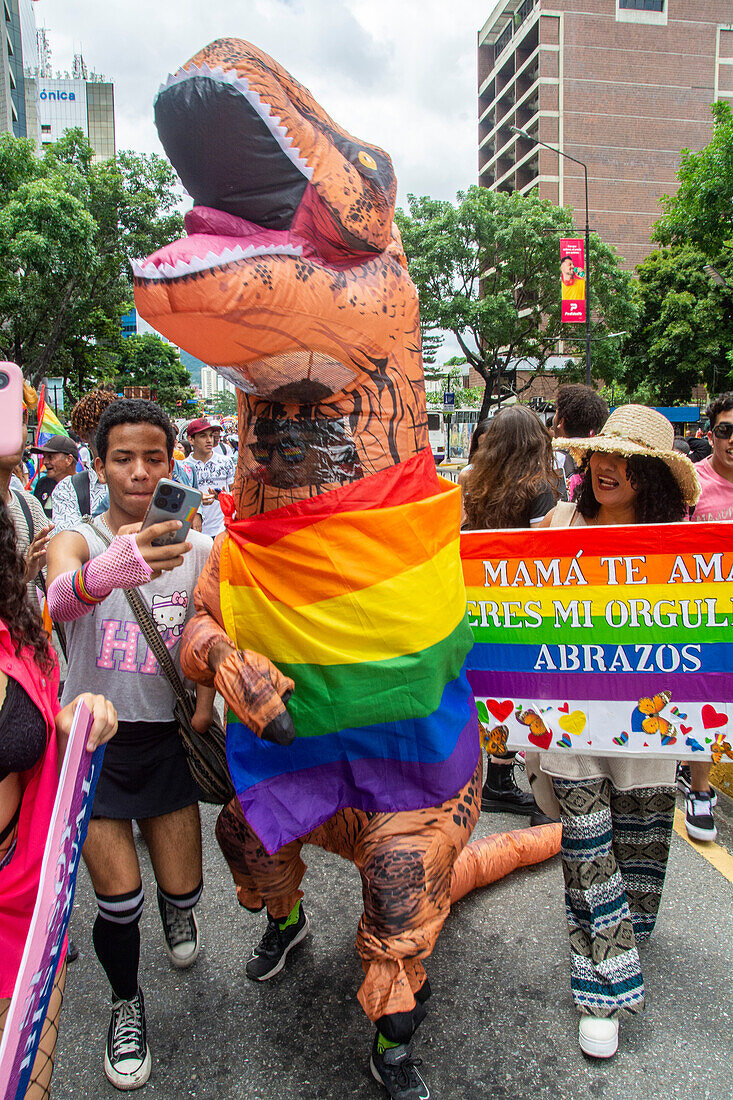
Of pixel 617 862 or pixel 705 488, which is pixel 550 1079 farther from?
pixel 705 488

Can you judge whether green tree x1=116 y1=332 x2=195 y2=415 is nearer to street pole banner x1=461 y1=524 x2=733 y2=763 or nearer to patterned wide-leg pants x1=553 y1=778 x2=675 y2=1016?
street pole banner x1=461 y1=524 x2=733 y2=763

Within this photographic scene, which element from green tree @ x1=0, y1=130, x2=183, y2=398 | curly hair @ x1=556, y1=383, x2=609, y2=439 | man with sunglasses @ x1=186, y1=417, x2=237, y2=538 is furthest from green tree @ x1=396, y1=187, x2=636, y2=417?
curly hair @ x1=556, y1=383, x2=609, y2=439

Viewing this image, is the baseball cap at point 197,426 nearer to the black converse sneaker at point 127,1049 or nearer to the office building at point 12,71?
the black converse sneaker at point 127,1049

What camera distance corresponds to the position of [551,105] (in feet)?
168

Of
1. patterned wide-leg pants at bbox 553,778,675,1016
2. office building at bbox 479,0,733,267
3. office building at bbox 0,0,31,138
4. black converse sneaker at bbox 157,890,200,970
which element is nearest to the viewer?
patterned wide-leg pants at bbox 553,778,675,1016

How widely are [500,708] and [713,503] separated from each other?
168 cm

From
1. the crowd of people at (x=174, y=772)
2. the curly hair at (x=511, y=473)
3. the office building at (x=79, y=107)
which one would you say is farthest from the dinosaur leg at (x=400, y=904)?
the office building at (x=79, y=107)

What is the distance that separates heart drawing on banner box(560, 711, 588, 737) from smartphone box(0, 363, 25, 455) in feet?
5.83

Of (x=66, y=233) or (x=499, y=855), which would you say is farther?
(x=66, y=233)

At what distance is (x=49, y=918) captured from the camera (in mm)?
1450

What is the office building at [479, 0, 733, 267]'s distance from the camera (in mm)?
50312

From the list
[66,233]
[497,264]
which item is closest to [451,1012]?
[66,233]

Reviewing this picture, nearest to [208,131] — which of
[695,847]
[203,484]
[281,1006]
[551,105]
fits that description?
[281,1006]

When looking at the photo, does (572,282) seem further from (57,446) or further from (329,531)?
(329,531)
